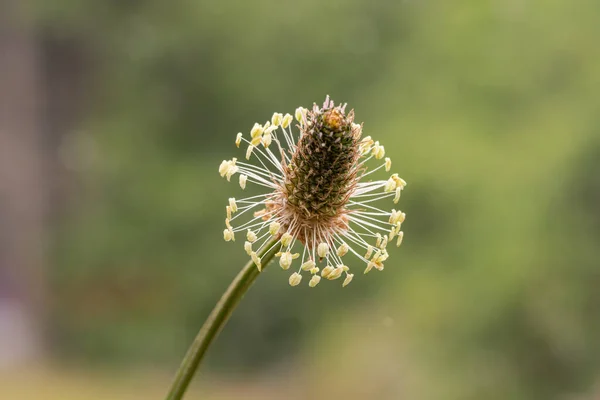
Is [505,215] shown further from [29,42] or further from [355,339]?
[29,42]

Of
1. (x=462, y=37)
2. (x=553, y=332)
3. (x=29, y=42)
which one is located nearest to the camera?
(x=553, y=332)

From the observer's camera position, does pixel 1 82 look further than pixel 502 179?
Yes

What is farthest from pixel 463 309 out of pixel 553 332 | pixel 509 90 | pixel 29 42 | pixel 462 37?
pixel 29 42

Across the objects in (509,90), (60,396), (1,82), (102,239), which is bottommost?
(60,396)

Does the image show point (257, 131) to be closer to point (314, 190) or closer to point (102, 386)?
point (314, 190)

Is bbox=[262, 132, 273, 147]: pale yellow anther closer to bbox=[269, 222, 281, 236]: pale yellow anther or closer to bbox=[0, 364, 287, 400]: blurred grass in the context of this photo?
bbox=[269, 222, 281, 236]: pale yellow anther

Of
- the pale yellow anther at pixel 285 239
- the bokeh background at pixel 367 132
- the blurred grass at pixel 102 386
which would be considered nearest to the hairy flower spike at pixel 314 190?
the pale yellow anther at pixel 285 239

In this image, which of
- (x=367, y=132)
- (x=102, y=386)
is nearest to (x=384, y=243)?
(x=367, y=132)
